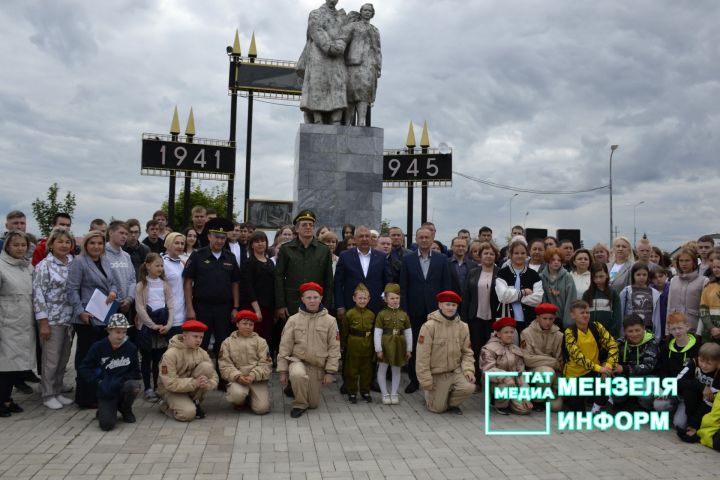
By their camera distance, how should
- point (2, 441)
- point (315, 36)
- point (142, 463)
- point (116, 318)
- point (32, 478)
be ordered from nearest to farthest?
1. point (32, 478)
2. point (142, 463)
3. point (2, 441)
4. point (116, 318)
5. point (315, 36)

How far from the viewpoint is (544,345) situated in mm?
6094

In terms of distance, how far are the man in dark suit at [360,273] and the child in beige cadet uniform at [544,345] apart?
66.4 inches

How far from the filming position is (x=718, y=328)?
5637 mm

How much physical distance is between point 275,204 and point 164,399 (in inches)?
453

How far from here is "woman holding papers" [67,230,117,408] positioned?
5602 mm

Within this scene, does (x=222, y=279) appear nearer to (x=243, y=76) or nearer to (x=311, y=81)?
Result: (x=311, y=81)

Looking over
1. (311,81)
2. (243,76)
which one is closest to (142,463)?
(311,81)

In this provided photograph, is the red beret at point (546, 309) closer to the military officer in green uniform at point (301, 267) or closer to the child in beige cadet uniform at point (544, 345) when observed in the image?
the child in beige cadet uniform at point (544, 345)

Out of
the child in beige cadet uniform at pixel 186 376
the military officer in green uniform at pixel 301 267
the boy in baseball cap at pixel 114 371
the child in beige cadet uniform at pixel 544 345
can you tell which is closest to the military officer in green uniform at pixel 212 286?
the military officer in green uniform at pixel 301 267

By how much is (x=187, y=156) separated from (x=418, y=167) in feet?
27.9

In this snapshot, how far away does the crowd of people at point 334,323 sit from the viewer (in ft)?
17.7

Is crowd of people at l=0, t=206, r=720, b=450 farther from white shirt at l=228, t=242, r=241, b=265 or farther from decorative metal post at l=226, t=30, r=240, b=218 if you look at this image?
decorative metal post at l=226, t=30, r=240, b=218

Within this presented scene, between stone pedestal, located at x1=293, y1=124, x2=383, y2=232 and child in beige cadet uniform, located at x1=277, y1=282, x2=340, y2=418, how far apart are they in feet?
16.5

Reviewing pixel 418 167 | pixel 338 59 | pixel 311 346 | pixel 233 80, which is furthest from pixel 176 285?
pixel 233 80
